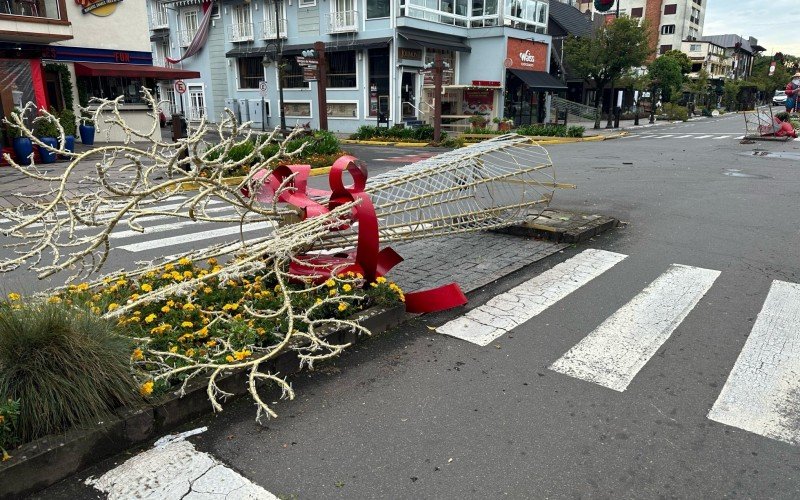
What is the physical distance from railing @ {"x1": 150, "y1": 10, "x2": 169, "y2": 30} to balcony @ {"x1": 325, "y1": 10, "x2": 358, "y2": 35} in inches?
621

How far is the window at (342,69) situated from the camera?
32.2m

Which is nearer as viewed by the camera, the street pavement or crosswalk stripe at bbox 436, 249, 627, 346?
the street pavement

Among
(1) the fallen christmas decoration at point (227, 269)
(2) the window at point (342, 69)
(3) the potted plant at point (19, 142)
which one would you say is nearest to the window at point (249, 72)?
(2) the window at point (342, 69)

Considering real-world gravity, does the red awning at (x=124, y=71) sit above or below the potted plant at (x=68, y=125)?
above

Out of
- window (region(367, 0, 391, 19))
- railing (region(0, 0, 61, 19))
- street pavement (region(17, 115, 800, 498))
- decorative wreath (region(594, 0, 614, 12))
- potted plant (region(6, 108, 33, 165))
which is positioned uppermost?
decorative wreath (region(594, 0, 614, 12))

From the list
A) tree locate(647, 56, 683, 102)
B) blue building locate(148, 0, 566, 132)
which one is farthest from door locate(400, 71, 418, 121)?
tree locate(647, 56, 683, 102)

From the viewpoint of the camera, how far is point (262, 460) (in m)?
3.29

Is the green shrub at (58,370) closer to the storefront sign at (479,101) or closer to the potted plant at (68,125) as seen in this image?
the potted plant at (68,125)

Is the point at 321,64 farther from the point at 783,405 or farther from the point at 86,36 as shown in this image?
the point at 783,405

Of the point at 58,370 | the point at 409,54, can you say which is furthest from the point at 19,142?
the point at 409,54

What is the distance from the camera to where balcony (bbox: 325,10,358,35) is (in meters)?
31.0

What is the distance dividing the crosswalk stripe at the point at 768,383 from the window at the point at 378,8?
28363mm

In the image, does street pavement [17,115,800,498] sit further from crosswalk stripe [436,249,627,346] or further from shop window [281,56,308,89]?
shop window [281,56,308,89]

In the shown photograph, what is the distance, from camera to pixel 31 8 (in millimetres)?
18203
